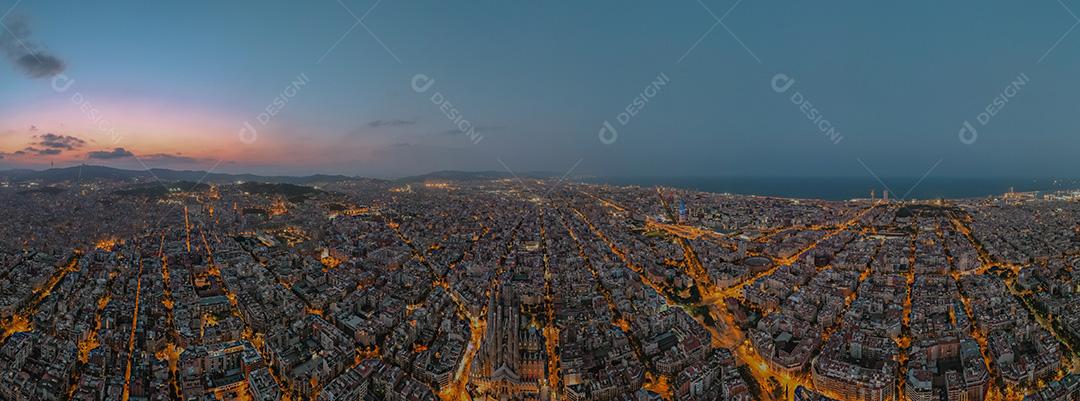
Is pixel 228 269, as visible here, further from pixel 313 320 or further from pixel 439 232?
pixel 439 232

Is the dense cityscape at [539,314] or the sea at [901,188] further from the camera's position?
the sea at [901,188]

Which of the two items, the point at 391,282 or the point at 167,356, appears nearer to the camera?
the point at 167,356

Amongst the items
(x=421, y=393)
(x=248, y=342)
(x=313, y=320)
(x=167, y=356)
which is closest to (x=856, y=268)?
(x=421, y=393)

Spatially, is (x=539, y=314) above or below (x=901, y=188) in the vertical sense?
below

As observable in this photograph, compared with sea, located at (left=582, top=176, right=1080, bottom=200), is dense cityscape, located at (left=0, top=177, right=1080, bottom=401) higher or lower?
lower

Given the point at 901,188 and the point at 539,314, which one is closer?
the point at 539,314

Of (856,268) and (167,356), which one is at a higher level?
(856,268)

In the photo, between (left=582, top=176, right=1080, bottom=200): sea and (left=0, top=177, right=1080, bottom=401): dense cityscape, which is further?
(left=582, top=176, right=1080, bottom=200): sea

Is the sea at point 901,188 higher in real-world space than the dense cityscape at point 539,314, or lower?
higher
